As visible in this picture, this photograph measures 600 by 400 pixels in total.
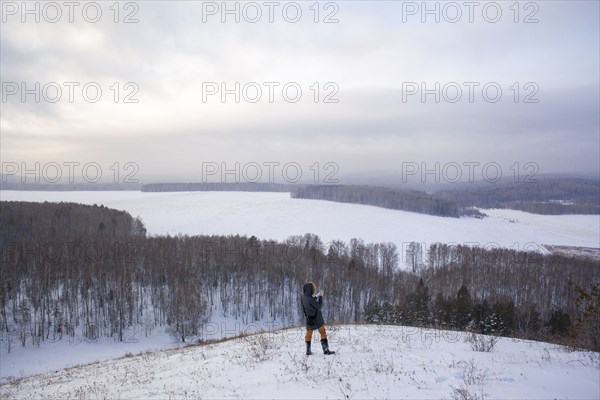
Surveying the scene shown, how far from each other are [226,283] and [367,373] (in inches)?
2544

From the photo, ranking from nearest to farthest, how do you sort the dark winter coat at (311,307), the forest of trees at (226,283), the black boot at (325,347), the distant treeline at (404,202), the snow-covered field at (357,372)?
the snow-covered field at (357,372), the dark winter coat at (311,307), the black boot at (325,347), the forest of trees at (226,283), the distant treeline at (404,202)

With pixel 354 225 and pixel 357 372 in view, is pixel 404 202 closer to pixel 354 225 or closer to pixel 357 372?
pixel 354 225

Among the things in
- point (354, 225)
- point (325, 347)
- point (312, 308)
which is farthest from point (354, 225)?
point (312, 308)

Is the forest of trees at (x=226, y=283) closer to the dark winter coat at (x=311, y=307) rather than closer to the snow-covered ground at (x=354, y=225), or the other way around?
the snow-covered ground at (x=354, y=225)

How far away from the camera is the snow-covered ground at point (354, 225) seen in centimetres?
12089

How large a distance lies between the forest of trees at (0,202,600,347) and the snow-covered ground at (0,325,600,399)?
29.7m

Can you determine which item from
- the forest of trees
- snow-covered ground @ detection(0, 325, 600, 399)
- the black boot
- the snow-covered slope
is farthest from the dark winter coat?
the snow-covered slope

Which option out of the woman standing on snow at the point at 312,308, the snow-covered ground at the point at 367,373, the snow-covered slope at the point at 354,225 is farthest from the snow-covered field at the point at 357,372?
the snow-covered slope at the point at 354,225

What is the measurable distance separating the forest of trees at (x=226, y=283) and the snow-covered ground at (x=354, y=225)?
24.1 metres

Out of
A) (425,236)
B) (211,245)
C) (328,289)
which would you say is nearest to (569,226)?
(425,236)

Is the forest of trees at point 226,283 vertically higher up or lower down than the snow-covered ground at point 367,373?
lower down

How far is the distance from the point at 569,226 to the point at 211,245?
171m

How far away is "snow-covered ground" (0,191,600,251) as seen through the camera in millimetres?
120888

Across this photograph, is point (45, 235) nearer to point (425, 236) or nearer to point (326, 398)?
point (326, 398)
